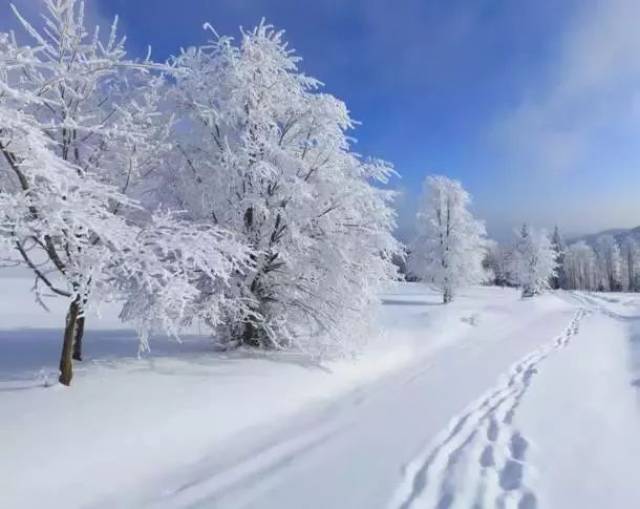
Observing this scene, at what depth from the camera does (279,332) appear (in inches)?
393

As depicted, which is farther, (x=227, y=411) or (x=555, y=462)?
(x=227, y=411)

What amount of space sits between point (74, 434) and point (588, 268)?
124m

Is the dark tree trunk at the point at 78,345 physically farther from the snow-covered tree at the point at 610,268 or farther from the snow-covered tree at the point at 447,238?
the snow-covered tree at the point at 610,268

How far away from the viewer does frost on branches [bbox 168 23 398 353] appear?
939cm

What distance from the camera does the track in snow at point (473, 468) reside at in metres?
4.43

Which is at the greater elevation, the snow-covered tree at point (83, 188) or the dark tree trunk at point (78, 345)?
the snow-covered tree at point (83, 188)

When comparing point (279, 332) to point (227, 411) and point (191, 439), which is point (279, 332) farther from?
point (191, 439)

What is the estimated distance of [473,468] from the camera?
5.16 meters

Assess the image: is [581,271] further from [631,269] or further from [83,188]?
[83,188]

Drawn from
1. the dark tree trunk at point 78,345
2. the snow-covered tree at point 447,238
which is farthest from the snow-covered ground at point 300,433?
the snow-covered tree at point 447,238

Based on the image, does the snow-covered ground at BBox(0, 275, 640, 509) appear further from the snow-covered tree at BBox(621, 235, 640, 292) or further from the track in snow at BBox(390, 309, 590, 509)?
the snow-covered tree at BBox(621, 235, 640, 292)

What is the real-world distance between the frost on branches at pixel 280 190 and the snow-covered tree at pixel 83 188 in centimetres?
103

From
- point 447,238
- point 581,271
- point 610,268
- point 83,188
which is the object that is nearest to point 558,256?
point 610,268

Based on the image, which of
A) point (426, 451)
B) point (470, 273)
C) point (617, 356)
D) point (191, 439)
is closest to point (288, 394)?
point (191, 439)
